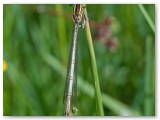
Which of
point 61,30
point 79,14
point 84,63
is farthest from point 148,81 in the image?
point 79,14

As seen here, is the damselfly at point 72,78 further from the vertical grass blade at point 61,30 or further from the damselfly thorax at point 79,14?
the vertical grass blade at point 61,30

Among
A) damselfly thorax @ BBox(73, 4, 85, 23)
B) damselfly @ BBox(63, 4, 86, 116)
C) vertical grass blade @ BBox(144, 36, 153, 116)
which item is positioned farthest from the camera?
vertical grass blade @ BBox(144, 36, 153, 116)

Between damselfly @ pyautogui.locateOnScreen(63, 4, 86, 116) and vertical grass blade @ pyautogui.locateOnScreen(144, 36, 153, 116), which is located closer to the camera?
damselfly @ pyautogui.locateOnScreen(63, 4, 86, 116)

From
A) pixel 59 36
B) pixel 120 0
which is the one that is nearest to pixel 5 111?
pixel 59 36

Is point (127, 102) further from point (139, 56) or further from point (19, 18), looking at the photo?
point (19, 18)

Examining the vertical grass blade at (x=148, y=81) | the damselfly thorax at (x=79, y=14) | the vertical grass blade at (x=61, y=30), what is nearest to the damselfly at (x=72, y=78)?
the damselfly thorax at (x=79, y=14)

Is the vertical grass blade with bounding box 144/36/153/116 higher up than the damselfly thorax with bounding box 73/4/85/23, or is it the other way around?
the damselfly thorax with bounding box 73/4/85/23

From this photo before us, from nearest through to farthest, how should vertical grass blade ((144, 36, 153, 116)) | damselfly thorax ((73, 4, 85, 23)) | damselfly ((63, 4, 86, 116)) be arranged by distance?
1. damselfly thorax ((73, 4, 85, 23))
2. damselfly ((63, 4, 86, 116))
3. vertical grass blade ((144, 36, 153, 116))

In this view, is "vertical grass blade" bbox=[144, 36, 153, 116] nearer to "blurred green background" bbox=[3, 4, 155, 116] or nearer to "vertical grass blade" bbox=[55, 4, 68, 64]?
"blurred green background" bbox=[3, 4, 155, 116]

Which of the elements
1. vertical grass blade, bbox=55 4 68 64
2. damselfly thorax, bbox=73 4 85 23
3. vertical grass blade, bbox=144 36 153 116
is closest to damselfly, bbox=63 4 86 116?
damselfly thorax, bbox=73 4 85 23
